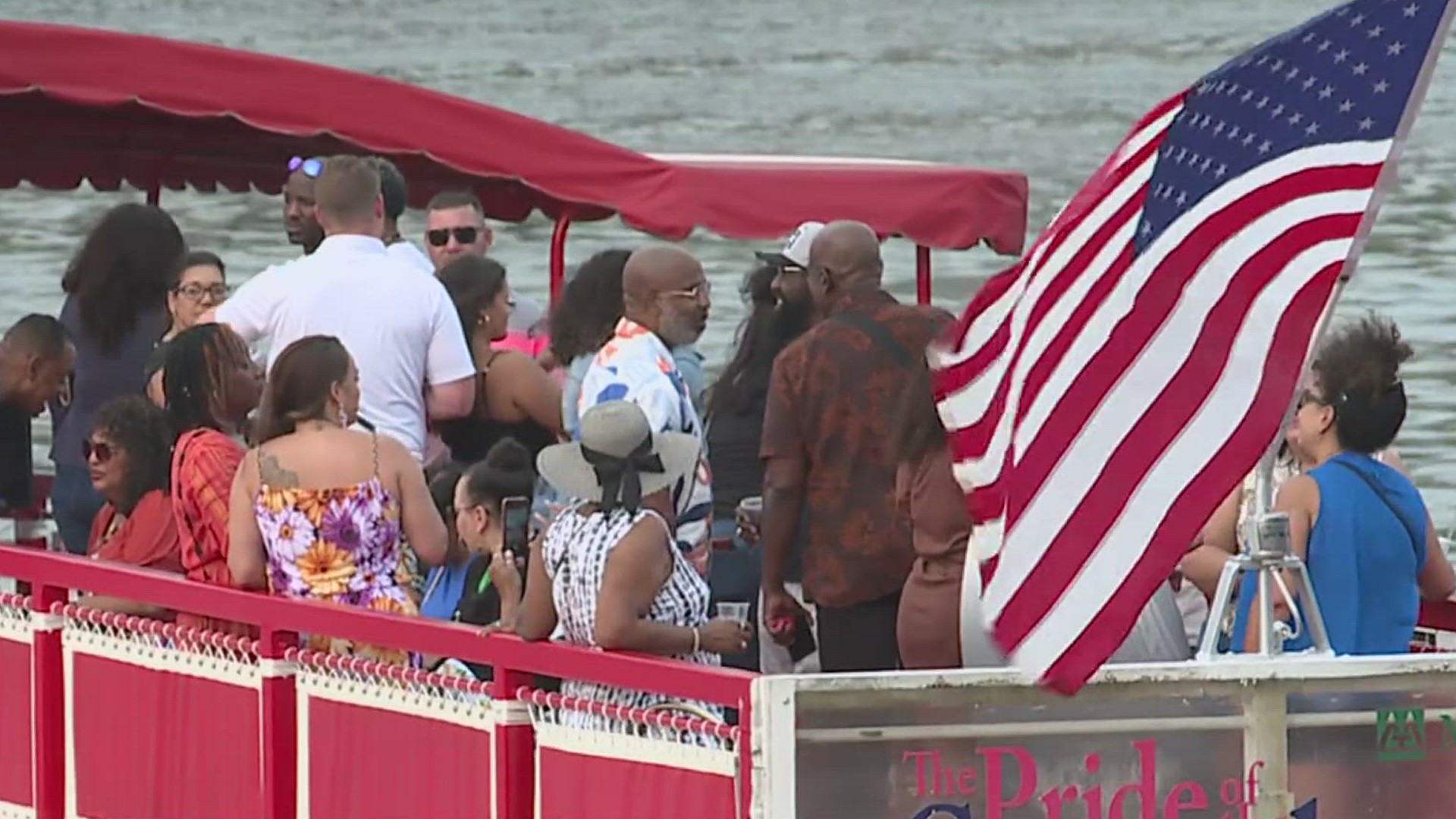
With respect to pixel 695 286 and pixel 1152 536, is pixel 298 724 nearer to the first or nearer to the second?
pixel 695 286

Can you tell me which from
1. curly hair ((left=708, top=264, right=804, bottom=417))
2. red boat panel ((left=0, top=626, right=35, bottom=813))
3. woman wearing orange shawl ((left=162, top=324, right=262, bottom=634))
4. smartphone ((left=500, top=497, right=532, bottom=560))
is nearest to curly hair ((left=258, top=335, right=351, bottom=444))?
woman wearing orange shawl ((left=162, top=324, right=262, bottom=634))

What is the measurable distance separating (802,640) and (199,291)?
76.0 inches

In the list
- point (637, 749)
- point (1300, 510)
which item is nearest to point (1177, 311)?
point (1300, 510)

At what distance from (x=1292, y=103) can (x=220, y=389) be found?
9.65 feet

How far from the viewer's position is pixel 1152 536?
18.0 feet

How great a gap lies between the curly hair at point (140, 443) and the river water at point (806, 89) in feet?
45.6

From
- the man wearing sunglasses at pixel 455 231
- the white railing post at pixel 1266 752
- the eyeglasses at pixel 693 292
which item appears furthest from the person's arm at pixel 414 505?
the man wearing sunglasses at pixel 455 231

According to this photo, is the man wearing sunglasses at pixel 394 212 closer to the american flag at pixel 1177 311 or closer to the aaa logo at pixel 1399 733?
the american flag at pixel 1177 311

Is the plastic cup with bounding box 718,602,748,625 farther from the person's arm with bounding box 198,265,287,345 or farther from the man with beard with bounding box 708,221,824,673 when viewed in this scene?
the person's arm with bounding box 198,265,287,345

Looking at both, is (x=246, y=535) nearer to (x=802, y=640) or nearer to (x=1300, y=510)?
(x=802, y=640)

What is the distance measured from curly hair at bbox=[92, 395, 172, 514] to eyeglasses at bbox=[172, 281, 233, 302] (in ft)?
2.61

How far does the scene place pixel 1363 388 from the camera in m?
6.65

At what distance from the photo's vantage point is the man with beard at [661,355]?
23.5 feet

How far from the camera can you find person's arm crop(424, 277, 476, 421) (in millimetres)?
8055
